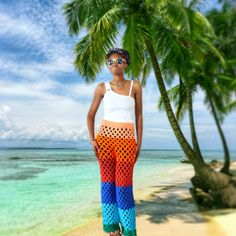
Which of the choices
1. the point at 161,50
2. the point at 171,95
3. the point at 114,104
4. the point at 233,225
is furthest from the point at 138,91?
the point at 171,95

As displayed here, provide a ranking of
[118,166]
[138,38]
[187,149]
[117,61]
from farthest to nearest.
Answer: [187,149]
[138,38]
[117,61]
[118,166]

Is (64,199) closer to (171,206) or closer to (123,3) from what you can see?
(171,206)

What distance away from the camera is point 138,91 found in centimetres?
364

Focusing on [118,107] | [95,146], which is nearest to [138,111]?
[118,107]

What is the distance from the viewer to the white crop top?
3.51 meters

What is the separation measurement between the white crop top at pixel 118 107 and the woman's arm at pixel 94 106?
0.12 metres

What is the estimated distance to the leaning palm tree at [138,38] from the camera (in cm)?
900

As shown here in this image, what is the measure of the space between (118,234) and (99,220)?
16.6 ft

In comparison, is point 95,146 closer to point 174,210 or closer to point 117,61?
point 117,61

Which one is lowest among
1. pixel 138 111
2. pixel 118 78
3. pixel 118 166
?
pixel 118 166

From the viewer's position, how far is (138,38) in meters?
9.05

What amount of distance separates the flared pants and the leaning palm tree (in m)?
5.36

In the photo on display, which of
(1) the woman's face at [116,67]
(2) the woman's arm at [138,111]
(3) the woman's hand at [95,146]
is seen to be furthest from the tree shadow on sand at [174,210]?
(1) the woman's face at [116,67]

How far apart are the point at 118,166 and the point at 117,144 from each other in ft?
0.64
